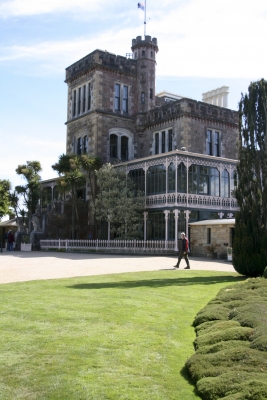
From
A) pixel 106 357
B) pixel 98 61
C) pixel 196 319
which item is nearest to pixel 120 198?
pixel 98 61

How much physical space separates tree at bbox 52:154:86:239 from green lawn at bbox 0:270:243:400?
19906 mm

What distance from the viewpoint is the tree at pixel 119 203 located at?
28078 mm

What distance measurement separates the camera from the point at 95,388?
14.4 feet

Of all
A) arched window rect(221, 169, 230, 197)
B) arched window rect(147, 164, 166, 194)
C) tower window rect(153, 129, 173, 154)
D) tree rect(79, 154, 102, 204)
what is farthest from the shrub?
tower window rect(153, 129, 173, 154)

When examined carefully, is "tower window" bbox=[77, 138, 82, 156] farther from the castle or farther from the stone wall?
the stone wall

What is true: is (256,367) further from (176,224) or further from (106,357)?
(176,224)

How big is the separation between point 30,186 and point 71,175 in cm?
585

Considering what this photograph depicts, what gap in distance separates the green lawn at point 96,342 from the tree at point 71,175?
19.9 metres

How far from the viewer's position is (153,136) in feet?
112

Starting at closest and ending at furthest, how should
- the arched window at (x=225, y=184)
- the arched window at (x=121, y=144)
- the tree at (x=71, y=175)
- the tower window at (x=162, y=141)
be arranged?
1. the arched window at (x=225, y=184)
2. the tree at (x=71, y=175)
3. the tower window at (x=162, y=141)
4. the arched window at (x=121, y=144)

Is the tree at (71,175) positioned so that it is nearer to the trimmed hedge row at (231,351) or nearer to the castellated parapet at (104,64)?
the castellated parapet at (104,64)

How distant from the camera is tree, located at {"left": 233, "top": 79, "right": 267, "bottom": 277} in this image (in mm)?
13867

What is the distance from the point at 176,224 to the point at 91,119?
12.4 meters

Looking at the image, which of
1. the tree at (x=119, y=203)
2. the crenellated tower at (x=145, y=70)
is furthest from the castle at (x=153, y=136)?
the tree at (x=119, y=203)
